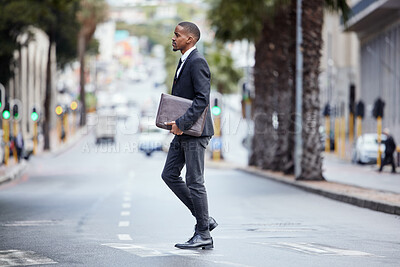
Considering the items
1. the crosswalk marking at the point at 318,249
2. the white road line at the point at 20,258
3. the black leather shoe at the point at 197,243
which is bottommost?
the white road line at the point at 20,258

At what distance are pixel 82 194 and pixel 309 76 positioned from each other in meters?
7.74

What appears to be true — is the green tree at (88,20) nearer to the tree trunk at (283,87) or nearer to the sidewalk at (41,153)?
the sidewalk at (41,153)

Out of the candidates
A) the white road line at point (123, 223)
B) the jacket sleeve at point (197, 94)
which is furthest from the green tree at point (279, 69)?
the jacket sleeve at point (197, 94)

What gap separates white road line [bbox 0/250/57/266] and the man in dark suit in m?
1.44

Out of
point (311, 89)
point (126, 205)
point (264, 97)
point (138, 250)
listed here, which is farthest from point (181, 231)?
point (264, 97)

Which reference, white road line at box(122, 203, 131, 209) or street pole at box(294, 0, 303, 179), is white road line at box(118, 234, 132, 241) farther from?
street pole at box(294, 0, 303, 179)

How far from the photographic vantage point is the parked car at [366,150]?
1773 inches

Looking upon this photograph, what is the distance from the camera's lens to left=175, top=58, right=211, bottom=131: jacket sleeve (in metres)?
9.55

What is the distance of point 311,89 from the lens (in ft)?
87.5

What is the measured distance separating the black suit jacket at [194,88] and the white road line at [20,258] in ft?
5.90

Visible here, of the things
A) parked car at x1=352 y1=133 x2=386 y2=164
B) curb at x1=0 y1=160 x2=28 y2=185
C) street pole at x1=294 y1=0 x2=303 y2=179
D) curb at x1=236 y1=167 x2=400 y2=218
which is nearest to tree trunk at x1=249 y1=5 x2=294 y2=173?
street pole at x1=294 y1=0 x2=303 y2=179

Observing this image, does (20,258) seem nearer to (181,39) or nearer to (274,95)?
(181,39)

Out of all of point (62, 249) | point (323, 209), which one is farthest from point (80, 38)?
point (62, 249)

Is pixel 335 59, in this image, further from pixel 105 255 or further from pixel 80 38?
pixel 105 255
